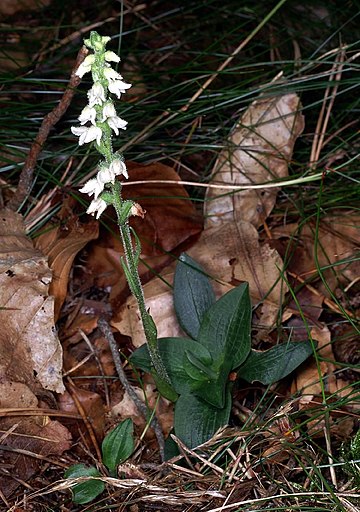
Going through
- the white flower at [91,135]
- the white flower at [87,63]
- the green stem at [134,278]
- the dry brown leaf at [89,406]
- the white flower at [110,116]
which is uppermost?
the white flower at [87,63]

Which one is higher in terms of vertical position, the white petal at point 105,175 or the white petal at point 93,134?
the white petal at point 93,134

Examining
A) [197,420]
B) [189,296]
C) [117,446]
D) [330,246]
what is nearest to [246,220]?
[330,246]

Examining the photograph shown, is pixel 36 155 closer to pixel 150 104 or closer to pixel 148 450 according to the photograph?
pixel 150 104

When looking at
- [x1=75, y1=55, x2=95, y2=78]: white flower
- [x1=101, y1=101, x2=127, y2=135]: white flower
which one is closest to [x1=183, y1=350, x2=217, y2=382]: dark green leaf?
[x1=101, y1=101, x2=127, y2=135]: white flower

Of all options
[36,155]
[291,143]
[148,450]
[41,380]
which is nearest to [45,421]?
[41,380]

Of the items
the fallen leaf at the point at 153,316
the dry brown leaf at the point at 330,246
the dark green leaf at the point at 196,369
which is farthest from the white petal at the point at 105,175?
the dry brown leaf at the point at 330,246

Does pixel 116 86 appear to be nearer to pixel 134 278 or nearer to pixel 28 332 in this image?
pixel 134 278

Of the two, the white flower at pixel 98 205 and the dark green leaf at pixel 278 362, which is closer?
the white flower at pixel 98 205

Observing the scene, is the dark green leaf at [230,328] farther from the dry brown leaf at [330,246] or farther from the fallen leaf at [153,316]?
the dry brown leaf at [330,246]
